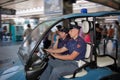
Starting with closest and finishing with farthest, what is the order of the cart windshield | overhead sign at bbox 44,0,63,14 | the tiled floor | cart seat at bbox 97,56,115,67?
the cart windshield < the tiled floor < cart seat at bbox 97,56,115,67 < overhead sign at bbox 44,0,63,14

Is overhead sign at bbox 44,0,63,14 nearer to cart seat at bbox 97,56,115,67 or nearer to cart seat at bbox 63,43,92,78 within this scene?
cart seat at bbox 97,56,115,67

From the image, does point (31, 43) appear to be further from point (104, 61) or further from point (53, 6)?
point (53, 6)

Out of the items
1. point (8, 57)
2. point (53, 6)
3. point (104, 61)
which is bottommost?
point (8, 57)

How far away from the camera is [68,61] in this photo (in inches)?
133

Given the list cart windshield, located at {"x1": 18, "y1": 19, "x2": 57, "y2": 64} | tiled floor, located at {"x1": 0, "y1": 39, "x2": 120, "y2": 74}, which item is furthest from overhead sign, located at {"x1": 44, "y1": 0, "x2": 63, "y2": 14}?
cart windshield, located at {"x1": 18, "y1": 19, "x2": 57, "y2": 64}

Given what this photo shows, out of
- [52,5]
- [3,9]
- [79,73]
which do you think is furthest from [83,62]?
[3,9]

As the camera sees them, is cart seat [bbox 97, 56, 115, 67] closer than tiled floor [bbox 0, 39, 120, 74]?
No

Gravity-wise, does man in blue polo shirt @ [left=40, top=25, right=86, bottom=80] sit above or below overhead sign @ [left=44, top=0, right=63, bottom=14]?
below

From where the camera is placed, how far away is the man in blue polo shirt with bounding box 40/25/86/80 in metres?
3.17

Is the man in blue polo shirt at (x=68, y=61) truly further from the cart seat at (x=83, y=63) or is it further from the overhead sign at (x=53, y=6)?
the overhead sign at (x=53, y=6)

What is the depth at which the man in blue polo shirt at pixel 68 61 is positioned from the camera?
10.4 feet

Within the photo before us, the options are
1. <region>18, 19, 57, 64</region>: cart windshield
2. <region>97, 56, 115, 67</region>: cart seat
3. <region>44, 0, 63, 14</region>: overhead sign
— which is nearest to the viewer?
<region>18, 19, 57, 64</region>: cart windshield

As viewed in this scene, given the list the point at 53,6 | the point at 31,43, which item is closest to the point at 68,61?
the point at 31,43

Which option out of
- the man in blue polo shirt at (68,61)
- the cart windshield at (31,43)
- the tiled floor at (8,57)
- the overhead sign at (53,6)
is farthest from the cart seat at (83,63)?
the overhead sign at (53,6)
